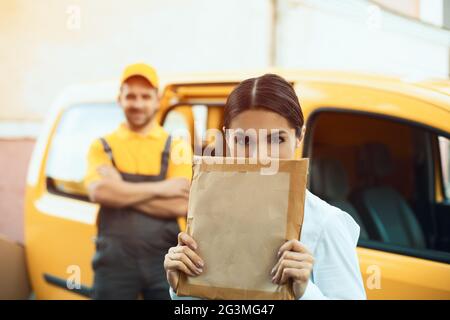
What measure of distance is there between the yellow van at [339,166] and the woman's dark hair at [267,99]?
3.12ft

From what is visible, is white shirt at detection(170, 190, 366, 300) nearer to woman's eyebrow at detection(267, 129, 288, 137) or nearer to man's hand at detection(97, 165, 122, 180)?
woman's eyebrow at detection(267, 129, 288, 137)

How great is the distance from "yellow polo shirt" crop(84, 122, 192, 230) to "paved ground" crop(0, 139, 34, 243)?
3.64 m

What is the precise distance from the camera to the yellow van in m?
2.18

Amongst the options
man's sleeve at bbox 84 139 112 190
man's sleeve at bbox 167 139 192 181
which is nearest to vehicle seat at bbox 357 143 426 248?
man's sleeve at bbox 167 139 192 181

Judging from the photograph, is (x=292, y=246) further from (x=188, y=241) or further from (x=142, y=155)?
(x=142, y=155)

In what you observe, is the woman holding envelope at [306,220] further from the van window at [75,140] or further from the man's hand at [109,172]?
the van window at [75,140]

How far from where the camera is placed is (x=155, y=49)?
7473mm

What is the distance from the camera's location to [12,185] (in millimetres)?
6172

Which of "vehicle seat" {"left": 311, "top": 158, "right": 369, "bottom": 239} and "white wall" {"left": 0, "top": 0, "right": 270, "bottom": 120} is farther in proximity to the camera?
"white wall" {"left": 0, "top": 0, "right": 270, "bottom": 120}

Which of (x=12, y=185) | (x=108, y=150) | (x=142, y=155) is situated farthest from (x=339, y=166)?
(x=12, y=185)

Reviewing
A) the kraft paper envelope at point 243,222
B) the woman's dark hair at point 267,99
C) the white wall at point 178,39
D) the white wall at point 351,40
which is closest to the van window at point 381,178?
the woman's dark hair at point 267,99

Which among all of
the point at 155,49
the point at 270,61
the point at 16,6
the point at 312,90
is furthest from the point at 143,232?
the point at 270,61

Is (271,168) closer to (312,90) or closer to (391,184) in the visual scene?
(312,90)

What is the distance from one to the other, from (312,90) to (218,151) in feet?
1.63
